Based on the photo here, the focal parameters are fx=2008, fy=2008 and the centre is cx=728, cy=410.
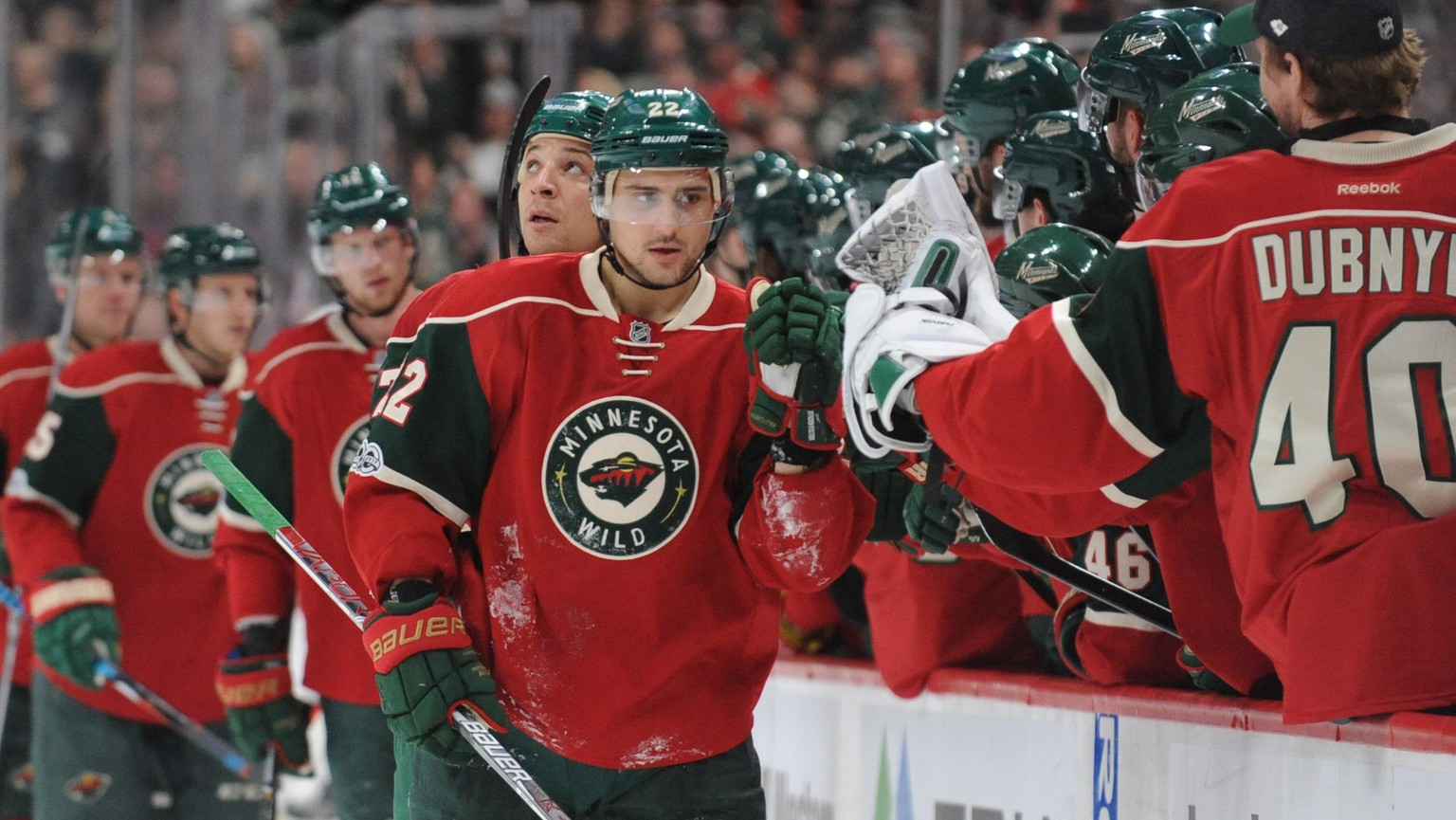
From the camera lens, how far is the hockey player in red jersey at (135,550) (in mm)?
4828

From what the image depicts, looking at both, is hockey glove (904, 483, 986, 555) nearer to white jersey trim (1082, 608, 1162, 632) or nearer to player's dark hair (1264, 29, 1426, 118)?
white jersey trim (1082, 608, 1162, 632)

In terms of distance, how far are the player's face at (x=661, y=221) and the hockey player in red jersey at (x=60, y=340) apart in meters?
3.09

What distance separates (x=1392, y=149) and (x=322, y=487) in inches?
93.4

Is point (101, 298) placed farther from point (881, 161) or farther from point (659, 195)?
point (659, 195)

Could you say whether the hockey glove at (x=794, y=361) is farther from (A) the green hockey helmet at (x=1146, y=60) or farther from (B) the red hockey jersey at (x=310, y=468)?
(B) the red hockey jersey at (x=310, y=468)

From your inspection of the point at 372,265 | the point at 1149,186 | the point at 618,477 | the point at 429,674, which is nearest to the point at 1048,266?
the point at 1149,186

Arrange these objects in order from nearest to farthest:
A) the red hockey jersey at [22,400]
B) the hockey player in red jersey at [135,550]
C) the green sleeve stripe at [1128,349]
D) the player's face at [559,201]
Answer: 1. the green sleeve stripe at [1128,349]
2. the player's face at [559,201]
3. the hockey player in red jersey at [135,550]
4. the red hockey jersey at [22,400]

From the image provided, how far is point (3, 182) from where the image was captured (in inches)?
344

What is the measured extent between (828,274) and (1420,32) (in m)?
1.85


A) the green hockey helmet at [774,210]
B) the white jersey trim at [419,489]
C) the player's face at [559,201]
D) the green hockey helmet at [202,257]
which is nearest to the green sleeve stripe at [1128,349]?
the white jersey trim at [419,489]

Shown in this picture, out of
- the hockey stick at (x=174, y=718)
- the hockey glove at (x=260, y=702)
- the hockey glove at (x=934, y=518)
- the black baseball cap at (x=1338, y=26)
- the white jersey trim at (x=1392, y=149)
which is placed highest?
the black baseball cap at (x=1338, y=26)

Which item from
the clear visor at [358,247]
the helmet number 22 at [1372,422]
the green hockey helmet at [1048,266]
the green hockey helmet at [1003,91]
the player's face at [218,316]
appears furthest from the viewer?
the player's face at [218,316]

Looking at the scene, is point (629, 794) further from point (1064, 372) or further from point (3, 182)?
point (3, 182)

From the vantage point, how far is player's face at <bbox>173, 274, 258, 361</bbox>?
5.02 metres
